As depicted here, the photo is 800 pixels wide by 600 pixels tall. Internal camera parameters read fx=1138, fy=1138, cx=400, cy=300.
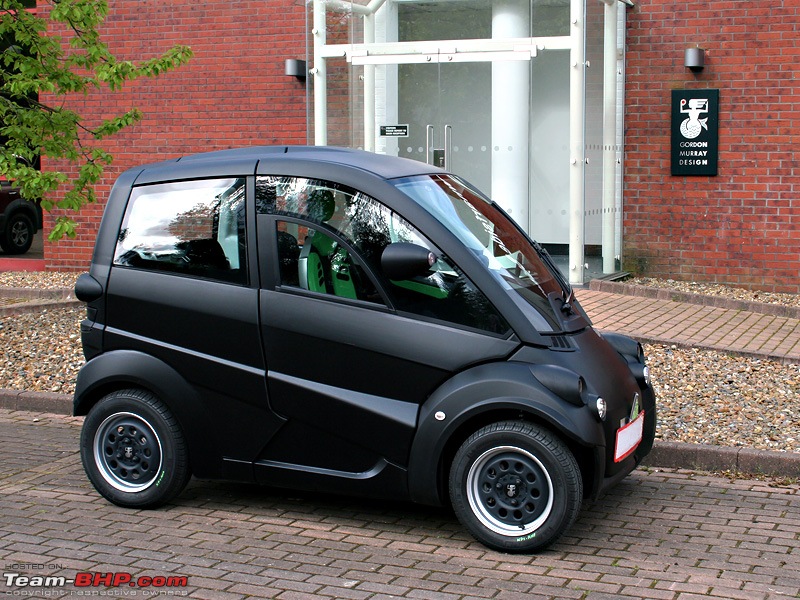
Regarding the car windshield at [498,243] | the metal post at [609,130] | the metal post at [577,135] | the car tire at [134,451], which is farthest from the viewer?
the metal post at [609,130]

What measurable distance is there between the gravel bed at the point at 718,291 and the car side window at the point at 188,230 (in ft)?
25.6

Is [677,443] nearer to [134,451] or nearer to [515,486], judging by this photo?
[515,486]

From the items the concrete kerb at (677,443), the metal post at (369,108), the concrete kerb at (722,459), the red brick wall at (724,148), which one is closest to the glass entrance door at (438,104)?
the metal post at (369,108)

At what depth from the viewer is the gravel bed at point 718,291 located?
1268 cm

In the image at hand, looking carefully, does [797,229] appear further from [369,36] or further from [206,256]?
[206,256]

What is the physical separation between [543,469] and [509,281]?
0.92 m

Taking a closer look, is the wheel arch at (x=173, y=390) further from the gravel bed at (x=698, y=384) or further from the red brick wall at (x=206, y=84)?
the red brick wall at (x=206, y=84)

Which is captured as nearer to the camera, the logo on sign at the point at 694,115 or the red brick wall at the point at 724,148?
the red brick wall at the point at 724,148

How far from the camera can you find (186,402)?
5.76 m

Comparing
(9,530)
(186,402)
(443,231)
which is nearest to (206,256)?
(186,402)

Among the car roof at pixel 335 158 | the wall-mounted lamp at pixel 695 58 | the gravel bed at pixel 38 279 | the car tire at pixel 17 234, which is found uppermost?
the wall-mounted lamp at pixel 695 58

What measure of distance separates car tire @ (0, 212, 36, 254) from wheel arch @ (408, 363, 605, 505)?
14.9 m

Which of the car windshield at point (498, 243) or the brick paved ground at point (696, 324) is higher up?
the car windshield at point (498, 243)

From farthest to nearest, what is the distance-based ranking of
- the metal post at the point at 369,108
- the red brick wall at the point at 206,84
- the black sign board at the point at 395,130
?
the red brick wall at the point at 206,84 < the metal post at the point at 369,108 < the black sign board at the point at 395,130
